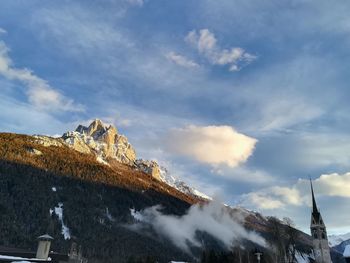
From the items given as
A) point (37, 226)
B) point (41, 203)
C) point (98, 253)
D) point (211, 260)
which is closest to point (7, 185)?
point (41, 203)

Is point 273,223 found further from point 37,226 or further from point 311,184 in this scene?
point 37,226

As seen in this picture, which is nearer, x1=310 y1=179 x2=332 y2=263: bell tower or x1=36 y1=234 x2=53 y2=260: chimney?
x1=36 y1=234 x2=53 y2=260: chimney

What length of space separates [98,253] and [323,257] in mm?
97421

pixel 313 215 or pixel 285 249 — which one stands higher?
pixel 313 215

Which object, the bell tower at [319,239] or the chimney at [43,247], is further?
the bell tower at [319,239]

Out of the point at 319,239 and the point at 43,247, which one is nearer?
the point at 43,247

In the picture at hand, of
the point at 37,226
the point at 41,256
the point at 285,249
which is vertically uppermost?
the point at 37,226

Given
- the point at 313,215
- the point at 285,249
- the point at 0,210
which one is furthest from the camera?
the point at 0,210

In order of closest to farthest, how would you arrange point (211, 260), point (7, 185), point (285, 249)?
point (285, 249) < point (211, 260) < point (7, 185)

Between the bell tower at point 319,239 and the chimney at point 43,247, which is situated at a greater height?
the bell tower at point 319,239

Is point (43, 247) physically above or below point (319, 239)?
below

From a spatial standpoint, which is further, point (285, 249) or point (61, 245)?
point (61, 245)

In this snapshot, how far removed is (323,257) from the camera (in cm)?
14962

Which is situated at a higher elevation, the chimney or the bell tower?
the bell tower
